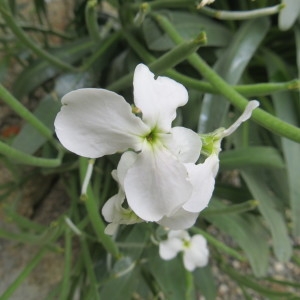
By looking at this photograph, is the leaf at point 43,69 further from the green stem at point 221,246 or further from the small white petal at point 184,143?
the small white petal at point 184,143

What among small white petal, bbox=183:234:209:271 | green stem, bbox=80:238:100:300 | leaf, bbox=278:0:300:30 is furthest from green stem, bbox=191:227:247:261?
leaf, bbox=278:0:300:30

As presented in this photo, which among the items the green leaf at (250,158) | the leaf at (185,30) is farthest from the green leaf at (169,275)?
the leaf at (185,30)

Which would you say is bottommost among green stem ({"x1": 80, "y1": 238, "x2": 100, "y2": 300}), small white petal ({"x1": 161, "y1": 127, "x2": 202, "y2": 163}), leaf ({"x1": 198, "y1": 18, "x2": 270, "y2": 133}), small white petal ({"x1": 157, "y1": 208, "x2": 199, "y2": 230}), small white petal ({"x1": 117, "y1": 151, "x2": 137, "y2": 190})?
green stem ({"x1": 80, "y1": 238, "x2": 100, "y2": 300})

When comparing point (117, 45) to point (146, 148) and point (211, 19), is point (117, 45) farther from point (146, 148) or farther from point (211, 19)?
point (146, 148)

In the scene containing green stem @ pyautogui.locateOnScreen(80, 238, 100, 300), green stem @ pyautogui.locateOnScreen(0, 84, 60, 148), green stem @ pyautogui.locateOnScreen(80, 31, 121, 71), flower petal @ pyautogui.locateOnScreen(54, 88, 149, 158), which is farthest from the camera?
green stem @ pyautogui.locateOnScreen(80, 31, 121, 71)

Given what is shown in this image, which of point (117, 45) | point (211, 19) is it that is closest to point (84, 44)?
point (117, 45)

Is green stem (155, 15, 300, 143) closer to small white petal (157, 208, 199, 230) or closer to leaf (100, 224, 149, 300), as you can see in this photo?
small white petal (157, 208, 199, 230)
